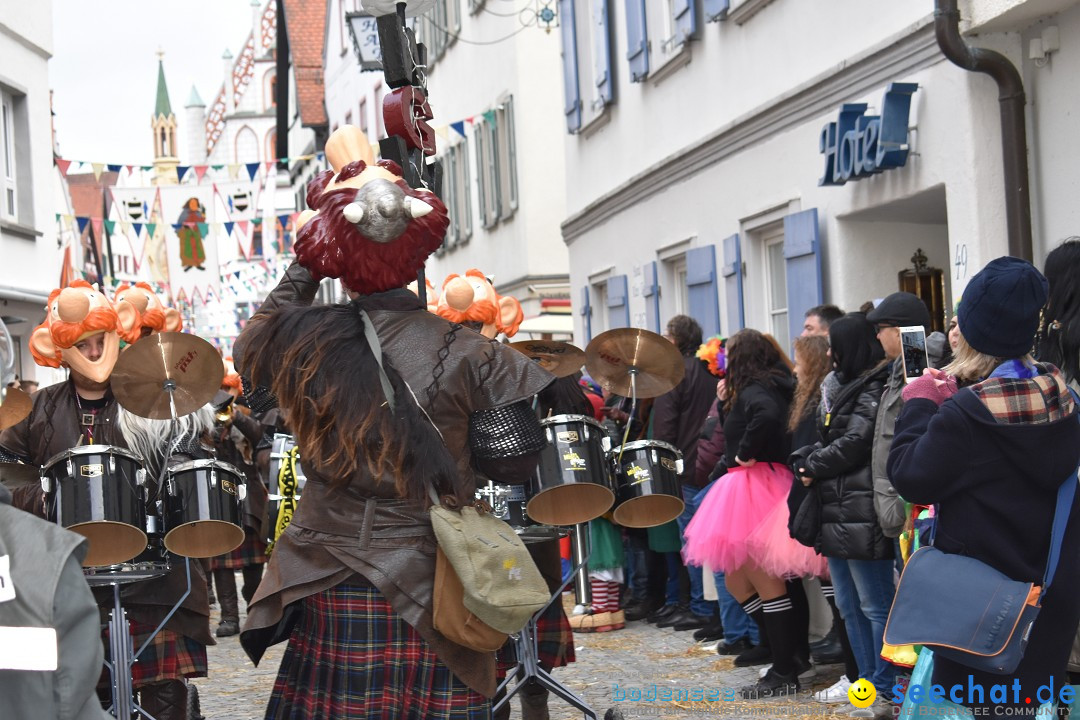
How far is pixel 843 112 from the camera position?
31.4 feet

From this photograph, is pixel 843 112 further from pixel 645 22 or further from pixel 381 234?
pixel 381 234

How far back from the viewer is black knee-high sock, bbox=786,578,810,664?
767cm

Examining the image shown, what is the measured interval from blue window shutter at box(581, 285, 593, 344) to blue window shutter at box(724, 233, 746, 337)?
219 inches

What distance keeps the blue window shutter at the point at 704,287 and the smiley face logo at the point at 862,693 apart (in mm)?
6106

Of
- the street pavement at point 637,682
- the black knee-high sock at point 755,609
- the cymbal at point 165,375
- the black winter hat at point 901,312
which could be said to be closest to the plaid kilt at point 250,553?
the street pavement at point 637,682

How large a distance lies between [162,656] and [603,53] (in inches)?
432

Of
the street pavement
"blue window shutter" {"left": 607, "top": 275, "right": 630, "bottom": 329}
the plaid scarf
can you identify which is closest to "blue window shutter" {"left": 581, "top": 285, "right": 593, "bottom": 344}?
"blue window shutter" {"left": 607, "top": 275, "right": 630, "bottom": 329}

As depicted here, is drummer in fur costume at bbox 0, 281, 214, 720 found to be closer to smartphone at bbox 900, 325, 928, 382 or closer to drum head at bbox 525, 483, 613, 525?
drum head at bbox 525, 483, 613, 525

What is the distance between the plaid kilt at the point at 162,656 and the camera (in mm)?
6172

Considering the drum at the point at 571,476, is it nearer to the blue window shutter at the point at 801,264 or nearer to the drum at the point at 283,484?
the drum at the point at 283,484

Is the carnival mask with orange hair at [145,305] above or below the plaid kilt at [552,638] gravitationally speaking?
above

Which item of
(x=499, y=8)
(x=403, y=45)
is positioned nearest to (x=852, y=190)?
(x=403, y=45)

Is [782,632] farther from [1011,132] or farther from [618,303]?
[618,303]

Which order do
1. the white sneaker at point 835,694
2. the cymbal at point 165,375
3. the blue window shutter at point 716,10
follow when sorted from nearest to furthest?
the cymbal at point 165,375
the white sneaker at point 835,694
the blue window shutter at point 716,10
